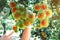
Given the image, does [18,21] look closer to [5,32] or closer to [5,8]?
[5,8]

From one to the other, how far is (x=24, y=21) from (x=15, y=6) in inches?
2.3

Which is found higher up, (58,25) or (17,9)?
(17,9)

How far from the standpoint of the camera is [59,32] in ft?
3.10

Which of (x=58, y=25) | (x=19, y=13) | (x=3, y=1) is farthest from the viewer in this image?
(x=58, y=25)

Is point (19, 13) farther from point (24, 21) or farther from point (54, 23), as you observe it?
point (54, 23)

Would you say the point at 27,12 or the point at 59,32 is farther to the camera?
the point at 59,32

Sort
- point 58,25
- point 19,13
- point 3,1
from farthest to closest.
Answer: point 58,25 < point 3,1 < point 19,13

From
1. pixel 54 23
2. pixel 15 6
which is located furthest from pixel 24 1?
pixel 54 23

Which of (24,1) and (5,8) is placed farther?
(5,8)

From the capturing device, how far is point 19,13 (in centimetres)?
42

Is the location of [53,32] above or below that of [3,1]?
below

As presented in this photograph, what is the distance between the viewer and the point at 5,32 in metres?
0.99

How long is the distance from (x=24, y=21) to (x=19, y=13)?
3 centimetres

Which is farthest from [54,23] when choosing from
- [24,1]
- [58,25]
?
[24,1]
